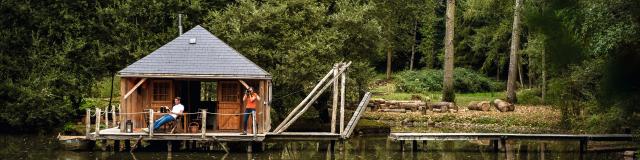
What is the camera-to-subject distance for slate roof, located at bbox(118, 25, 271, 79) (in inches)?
914

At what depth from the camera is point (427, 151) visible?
25.1m

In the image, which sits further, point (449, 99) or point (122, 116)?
point (449, 99)

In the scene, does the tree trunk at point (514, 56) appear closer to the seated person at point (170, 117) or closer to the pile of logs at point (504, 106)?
the pile of logs at point (504, 106)

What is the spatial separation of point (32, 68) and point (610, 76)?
28.2 m

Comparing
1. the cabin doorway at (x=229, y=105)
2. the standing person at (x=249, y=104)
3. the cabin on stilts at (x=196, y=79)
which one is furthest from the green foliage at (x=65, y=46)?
the standing person at (x=249, y=104)

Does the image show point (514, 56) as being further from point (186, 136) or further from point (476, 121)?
point (186, 136)

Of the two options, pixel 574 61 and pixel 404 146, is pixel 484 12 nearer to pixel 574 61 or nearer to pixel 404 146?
pixel 404 146

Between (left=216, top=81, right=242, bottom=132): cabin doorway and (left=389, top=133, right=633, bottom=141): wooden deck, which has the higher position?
(left=216, top=81, right=242, bottom=132): cabin doorway

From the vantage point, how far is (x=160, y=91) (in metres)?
24.1

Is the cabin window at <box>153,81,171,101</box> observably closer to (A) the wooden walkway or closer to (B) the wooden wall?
(B) the wooden wall

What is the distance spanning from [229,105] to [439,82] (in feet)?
91.3

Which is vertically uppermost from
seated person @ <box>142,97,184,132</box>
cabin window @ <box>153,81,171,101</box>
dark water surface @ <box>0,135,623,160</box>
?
cabin window @ <box>153,81,171,101</box>

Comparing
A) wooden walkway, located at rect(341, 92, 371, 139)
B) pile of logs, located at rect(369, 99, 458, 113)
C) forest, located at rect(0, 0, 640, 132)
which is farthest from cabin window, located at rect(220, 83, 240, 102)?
pile of logs, located at rect(369, 99, 458, 113)

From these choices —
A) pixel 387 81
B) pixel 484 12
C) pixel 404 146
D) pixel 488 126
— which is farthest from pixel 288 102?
pixel 387 81
